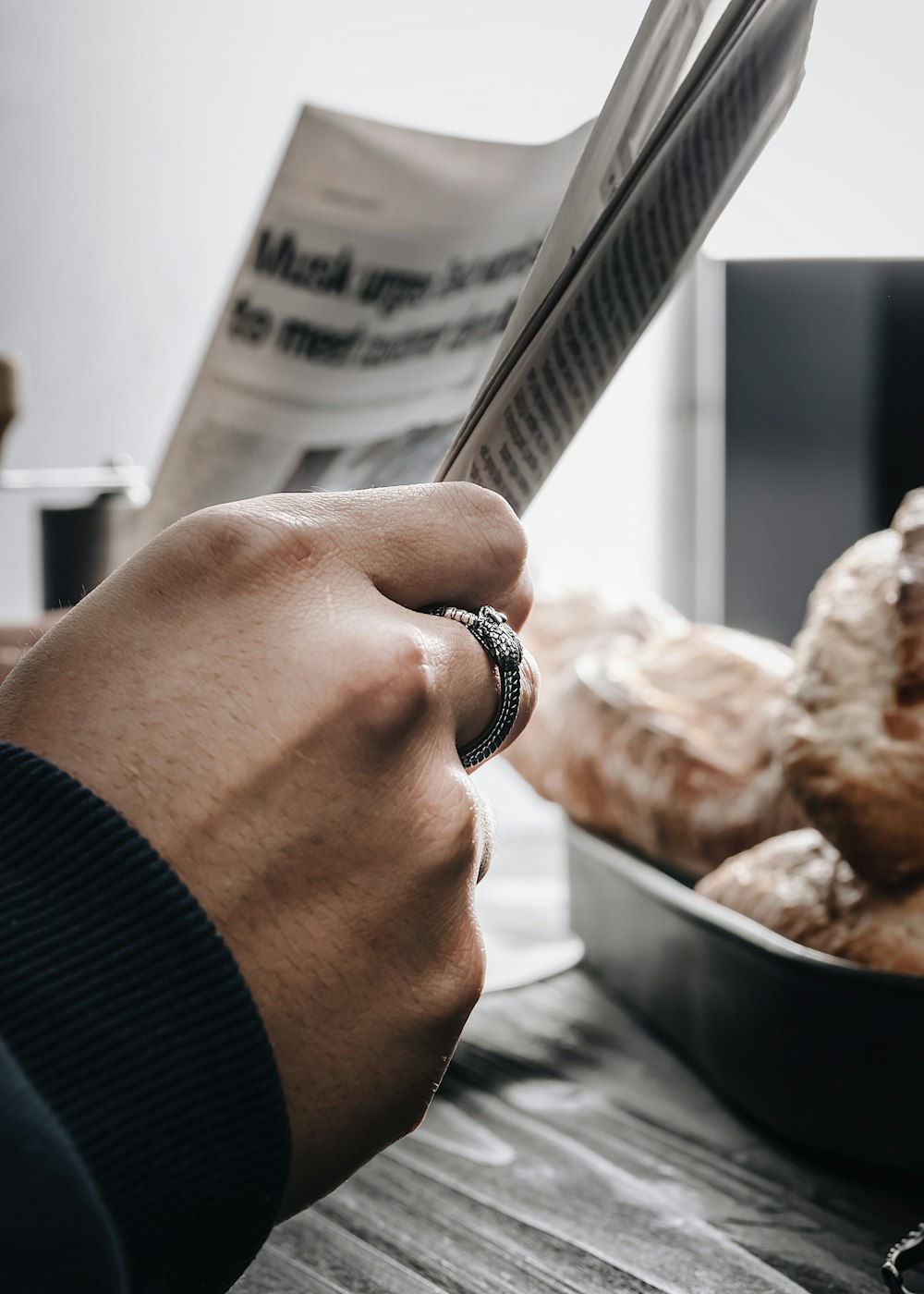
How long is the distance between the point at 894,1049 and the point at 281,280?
0.47m

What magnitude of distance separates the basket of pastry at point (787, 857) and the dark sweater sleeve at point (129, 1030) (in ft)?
0.83

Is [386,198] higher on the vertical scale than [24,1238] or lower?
higher

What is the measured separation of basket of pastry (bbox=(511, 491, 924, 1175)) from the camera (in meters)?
0.41

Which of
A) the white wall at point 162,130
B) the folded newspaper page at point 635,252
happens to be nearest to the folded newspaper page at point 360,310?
the folded newspaper page at point 635,252

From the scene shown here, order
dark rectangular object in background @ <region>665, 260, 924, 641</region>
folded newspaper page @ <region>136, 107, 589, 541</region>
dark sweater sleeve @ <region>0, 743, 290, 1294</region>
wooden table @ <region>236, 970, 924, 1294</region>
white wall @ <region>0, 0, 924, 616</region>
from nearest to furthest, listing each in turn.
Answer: dark sweater sleeve @ <region>0, 743, 290, 1294</region>
wooden table @ <region>236, 970, 924, 1294</region>
folded newspaper page @ <region>136, 107, 589, 541</region>
dark rectangular object in background @ <region>665, 260, 924, 641</region>
white wall @ <region>0, 0, 924, 616</region>

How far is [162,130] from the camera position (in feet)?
5.53

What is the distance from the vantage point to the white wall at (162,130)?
1578 mm

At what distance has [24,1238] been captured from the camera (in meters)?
0.21

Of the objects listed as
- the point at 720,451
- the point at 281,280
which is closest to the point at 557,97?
the point at 720,451

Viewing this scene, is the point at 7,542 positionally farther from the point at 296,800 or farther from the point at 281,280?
the point at 296,800

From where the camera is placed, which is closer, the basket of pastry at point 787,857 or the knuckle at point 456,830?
the knuckle at point 456,830

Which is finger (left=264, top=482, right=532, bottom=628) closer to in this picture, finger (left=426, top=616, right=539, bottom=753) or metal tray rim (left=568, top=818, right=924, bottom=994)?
finger (left=426, top=616, right=539, bottom=753)

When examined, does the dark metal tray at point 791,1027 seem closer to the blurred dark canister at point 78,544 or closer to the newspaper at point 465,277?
the newspaper at point 465,277

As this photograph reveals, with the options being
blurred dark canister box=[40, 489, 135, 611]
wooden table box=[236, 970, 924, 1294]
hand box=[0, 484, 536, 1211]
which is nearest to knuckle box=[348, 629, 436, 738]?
hand box=[0, 484, 536, 1211]
